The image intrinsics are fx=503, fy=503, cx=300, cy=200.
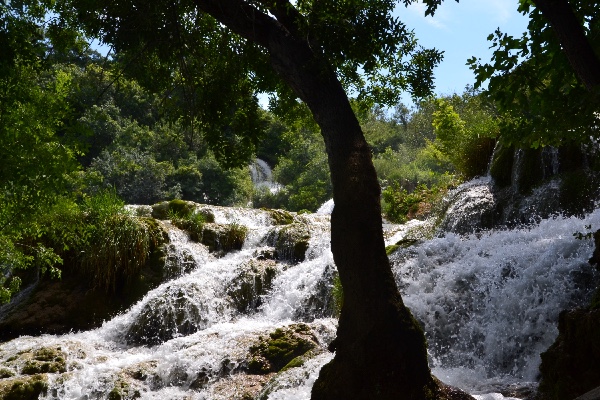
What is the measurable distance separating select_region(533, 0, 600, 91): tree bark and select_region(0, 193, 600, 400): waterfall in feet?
10.4

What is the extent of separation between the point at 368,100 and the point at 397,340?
4.57 meters

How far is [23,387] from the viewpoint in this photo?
6324mm

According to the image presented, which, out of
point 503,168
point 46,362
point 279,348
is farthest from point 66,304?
point 503,168

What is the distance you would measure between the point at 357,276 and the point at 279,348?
133 inches

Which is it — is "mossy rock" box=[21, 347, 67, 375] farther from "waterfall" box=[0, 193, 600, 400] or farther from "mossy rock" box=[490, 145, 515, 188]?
"mossy rock" box=[490, 145, 515, 188]

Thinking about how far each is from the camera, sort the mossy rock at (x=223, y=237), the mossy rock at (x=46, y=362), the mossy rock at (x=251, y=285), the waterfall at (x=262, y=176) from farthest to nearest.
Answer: the waterfall at (x=262, y=176)
the mossy rock at (x=223, y=237)
the mossy rock at (x=251, y=285)
the mossy rock at (x=46, y=362)

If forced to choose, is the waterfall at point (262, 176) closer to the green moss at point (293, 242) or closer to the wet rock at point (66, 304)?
the green moss at point (293, 242)

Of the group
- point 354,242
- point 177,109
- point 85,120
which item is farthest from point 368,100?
point 85,120

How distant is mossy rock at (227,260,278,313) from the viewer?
10.3 metres

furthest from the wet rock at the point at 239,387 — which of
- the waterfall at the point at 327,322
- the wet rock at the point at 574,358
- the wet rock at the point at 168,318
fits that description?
the wet rock at the point at 574,358

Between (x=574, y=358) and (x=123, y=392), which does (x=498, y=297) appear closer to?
(x=574, y=358)

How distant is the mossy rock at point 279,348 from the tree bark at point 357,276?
8.82 feet

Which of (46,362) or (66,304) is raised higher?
(66,304)

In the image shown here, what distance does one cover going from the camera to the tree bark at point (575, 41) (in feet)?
11.0
